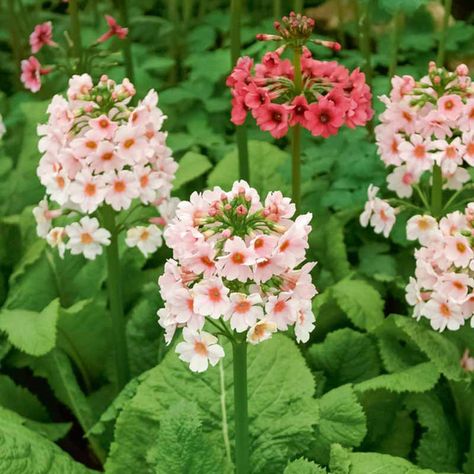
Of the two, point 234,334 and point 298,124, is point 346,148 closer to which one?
point 298,124

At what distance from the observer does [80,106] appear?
10.5 ft

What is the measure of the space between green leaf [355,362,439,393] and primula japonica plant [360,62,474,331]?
0.53ft

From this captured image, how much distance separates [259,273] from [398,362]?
54.0 inches

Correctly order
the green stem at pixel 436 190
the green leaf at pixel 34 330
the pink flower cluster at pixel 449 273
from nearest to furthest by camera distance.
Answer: the pink flower cluster at pixel 449 273
the green stem at pixel 436 190
the green leaf at pixel 34 330

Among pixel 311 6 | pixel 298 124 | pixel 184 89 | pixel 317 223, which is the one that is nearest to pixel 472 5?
pixel 311 6

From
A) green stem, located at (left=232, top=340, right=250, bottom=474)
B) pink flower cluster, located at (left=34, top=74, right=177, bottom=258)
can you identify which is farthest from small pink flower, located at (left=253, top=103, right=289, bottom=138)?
green stem, located at (left=232, top=340, right=250, bottom=474)

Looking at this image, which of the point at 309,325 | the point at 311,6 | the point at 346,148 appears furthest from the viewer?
the point at 311,6

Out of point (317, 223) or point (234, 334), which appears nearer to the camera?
point (234, 334)

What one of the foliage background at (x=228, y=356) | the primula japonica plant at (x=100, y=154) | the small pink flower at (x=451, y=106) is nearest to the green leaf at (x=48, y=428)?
the foliage background at (x=228, y=356)

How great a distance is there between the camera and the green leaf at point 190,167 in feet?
13.8

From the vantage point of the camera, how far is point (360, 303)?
3578 millimetres

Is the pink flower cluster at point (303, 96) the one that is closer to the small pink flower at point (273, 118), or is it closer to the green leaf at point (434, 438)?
the small pink flower at point (273, 118)

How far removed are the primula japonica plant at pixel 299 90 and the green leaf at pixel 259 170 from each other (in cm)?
88

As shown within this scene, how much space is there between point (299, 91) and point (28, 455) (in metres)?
1.44
